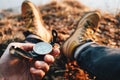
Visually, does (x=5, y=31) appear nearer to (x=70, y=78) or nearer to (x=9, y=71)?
(x=70, y=78)

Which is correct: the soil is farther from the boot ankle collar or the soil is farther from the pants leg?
the pants leg

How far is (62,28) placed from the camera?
4.05 m

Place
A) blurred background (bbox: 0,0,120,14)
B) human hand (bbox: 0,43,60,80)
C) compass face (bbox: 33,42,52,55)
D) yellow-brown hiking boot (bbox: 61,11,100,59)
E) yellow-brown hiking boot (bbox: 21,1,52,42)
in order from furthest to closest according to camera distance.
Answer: blurred background (bbox: 0,0,120,14), yellow-brown hiking boot (bbox: 21,1,52,42), yellow-brown hiking boot (bbox: 61,11,100,59), human hand (bbox: 0,43,60,80), compass face (bbox: 33,42,52,55)

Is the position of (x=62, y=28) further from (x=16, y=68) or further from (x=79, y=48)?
(x=16, y=68)

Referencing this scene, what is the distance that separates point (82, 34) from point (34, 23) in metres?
0.65

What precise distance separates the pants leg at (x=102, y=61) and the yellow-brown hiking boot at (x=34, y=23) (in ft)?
2.50

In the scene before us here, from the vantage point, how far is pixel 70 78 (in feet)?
10.3

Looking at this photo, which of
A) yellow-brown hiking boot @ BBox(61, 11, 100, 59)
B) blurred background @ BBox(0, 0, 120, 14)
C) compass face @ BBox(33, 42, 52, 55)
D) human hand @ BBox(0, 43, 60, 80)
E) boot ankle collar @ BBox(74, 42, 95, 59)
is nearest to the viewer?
compass face @ BBox(33, 42, 52, 55)

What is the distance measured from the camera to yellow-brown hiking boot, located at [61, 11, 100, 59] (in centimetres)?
319

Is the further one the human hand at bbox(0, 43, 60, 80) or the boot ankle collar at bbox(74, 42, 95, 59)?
the boot ankle collar at bbox(74, 42, 95, 59)

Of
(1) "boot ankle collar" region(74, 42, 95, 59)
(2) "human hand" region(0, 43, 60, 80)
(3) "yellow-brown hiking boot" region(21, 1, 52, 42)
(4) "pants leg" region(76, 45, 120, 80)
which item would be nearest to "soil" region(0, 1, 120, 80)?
(3) "yellow-brown hiking boot" region(21, 1, 52, 42)

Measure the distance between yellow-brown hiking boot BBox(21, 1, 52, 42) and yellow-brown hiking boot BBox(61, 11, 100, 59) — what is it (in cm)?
30

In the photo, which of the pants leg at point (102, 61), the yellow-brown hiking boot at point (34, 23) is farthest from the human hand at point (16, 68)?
the yellow-brown hiking boot at point (34, 23)

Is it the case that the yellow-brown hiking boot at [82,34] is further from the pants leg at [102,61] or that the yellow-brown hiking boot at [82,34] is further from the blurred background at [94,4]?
the blurred background at [94,4]
